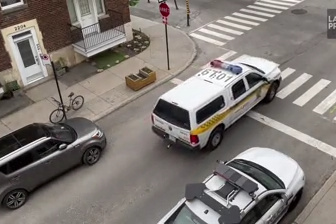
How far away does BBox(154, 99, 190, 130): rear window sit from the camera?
37.0ft

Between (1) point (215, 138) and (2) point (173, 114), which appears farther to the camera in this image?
(1) point (215, 138)

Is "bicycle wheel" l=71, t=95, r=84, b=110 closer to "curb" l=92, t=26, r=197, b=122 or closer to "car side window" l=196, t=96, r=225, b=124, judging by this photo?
Answer: "curb" l=92, t=26, r=197, b=122

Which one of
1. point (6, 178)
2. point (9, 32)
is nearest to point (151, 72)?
point (9, 32)

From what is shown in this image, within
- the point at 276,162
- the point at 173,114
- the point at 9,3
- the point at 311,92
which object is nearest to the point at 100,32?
the point at 9,3

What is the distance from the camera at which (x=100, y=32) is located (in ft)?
59.4

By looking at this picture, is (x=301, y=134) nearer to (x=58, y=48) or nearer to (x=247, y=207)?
(x=247, y=207)

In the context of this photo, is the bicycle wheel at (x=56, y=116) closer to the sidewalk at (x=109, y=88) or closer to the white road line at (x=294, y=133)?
the sidewalk at (x=109, y=88)

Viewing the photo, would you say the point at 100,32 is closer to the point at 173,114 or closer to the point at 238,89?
the point at 173,114

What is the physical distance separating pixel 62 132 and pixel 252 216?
6.50 m

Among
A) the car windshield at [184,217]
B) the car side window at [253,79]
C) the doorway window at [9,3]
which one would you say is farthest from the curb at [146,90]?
the car windshield at [184,217]

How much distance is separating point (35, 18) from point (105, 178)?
321 inches

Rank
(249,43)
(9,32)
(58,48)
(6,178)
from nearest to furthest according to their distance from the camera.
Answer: (6,178), (9,32), (58,48), (249,43)

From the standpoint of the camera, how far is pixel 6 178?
1041 cm

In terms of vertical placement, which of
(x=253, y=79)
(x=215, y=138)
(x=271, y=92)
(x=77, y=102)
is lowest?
(x=77, y=102)
